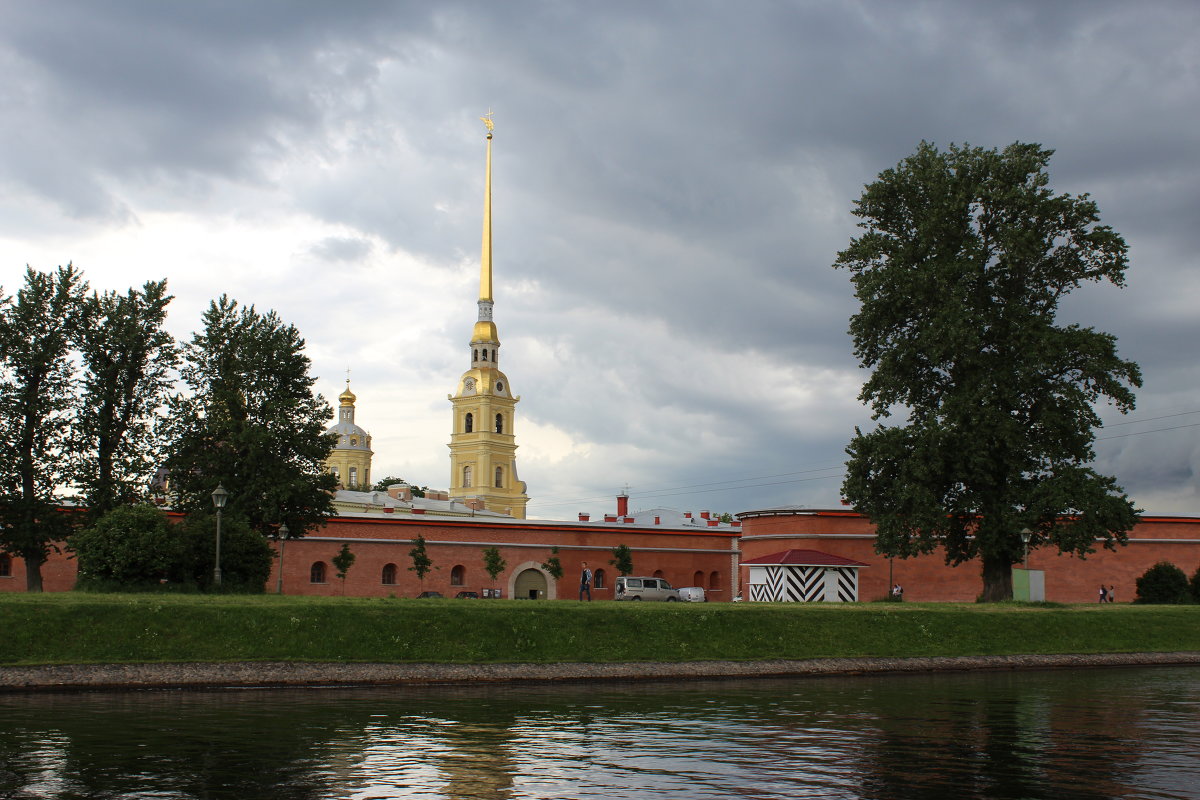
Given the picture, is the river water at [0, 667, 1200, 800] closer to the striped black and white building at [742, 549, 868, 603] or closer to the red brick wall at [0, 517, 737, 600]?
the striped black and white building at [742, 549, 868, 603]

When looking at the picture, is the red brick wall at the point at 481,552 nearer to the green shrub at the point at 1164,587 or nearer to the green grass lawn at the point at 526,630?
the green shrub at the point at 1164,587

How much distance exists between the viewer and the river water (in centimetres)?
1158

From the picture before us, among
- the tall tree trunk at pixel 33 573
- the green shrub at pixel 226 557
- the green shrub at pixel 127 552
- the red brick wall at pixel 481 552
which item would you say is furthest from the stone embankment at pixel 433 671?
the red brick wall at pixel 481 552

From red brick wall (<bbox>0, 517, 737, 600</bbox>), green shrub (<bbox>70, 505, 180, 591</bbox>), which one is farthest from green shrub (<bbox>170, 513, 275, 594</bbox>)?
red brick wall (<bbox>0, 517, 737, 600</bbox>)

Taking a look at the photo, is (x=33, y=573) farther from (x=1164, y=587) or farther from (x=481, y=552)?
(x=1164, y=587)

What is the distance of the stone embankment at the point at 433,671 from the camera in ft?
69.4

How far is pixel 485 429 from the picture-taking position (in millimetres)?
125625

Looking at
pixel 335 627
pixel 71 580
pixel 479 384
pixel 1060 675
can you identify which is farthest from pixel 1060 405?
pixel 479 384

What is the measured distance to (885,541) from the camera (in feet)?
121

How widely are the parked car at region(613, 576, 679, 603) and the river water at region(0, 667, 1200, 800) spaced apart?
85.4 feet

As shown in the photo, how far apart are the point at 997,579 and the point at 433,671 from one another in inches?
880

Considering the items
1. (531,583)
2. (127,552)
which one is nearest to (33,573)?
(127,552)

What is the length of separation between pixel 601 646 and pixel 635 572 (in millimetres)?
32173

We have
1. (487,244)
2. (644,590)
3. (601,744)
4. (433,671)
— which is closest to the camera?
(601,744)
